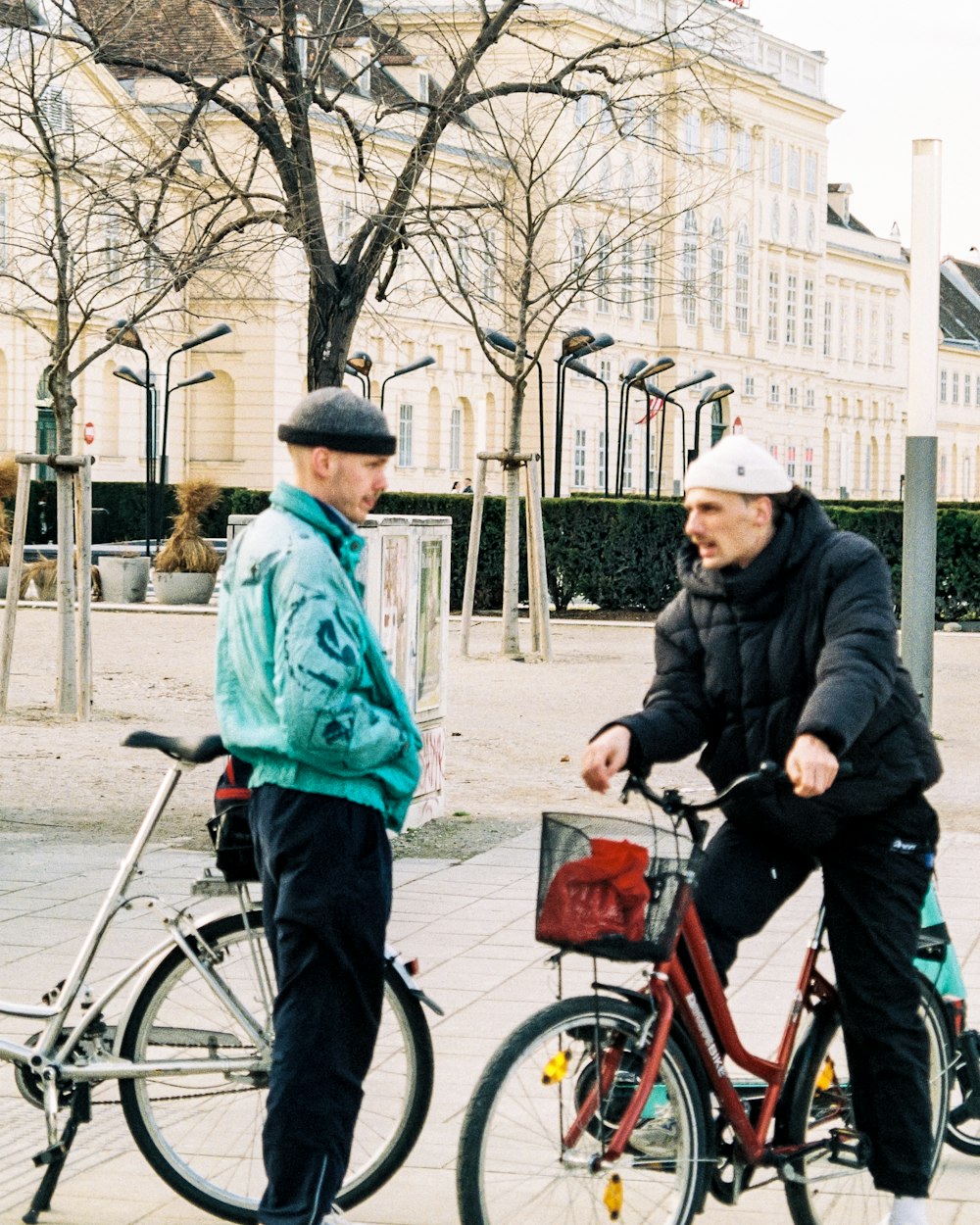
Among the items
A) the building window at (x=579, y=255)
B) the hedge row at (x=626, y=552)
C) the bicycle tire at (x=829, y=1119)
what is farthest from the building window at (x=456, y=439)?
the bicycle tire at (x=829, y=1119)

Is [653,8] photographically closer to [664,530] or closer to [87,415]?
[87,415]

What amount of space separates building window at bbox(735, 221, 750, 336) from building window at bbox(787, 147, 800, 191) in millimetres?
5674

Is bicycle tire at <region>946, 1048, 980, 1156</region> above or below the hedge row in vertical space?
below

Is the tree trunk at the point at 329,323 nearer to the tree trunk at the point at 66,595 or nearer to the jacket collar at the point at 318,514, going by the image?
the tree trunk at the point at 66,595

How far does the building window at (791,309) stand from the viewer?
88.8 meters

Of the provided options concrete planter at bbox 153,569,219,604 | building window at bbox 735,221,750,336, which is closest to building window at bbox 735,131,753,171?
building window at bbox 735,221,750,336

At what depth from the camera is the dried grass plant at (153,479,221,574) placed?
27031 millimetres

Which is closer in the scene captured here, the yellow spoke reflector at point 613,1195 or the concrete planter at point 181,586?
the yellow spoke reflector at point 613,1195

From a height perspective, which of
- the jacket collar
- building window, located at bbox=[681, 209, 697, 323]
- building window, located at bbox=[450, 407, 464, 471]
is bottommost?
the jacket collar

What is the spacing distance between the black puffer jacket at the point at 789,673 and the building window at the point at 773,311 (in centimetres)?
8421

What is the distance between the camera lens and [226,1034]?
13.9 ft

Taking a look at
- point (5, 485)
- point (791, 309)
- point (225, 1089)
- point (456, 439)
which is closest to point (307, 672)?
point (225, 1089)

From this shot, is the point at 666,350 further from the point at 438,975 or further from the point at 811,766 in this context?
the point at 811,766

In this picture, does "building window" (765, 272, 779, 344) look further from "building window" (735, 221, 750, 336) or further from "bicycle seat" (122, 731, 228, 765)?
"bicycle seat" (122, 731, 228, 765)
